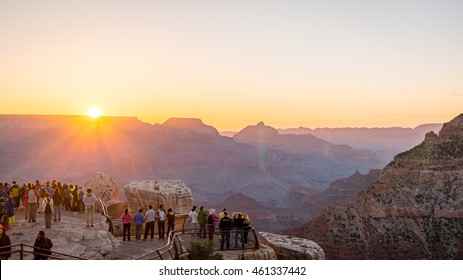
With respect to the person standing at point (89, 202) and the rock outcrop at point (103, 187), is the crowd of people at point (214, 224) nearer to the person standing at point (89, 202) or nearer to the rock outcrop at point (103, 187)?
the person standing at point (89, 202)

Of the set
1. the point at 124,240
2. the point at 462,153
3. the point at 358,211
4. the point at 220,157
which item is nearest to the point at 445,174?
the point at 462,153

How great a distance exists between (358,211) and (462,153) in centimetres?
2078

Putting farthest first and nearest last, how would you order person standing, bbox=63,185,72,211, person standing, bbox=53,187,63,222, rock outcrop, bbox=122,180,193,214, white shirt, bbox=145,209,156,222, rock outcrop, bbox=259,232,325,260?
1. rock outcrop, bbox=122,180,193,214
2. person standing, bbox=63,185,72,211
3. person standing, bbox=53,187,63,222
4. white shirt, bbox=145,209,156,222
5. rock outcrop, bbox=259,232,325,260

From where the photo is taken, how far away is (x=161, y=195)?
2080 centimetres

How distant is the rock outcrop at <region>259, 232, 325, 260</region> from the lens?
14352 mm

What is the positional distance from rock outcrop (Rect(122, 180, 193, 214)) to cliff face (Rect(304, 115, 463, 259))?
39005 millimetres

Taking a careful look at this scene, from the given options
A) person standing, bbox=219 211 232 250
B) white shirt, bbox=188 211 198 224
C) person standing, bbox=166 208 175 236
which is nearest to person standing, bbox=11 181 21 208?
person standing, bbox=166 208 175 236

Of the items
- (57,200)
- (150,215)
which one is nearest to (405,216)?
(150,215)

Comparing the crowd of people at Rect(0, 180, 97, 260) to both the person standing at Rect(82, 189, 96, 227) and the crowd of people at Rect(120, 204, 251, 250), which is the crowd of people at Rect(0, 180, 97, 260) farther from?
the crowd of people at Rect(120, 204, 251, 250)

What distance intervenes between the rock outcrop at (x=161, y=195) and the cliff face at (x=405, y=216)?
128 feet

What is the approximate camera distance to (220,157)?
194375 millimetres

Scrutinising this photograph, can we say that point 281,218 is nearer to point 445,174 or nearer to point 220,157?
point 445,174

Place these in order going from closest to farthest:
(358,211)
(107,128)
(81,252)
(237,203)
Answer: (81,252), (358,211), (237,203), (107,128)

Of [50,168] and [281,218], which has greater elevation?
[50,168]
